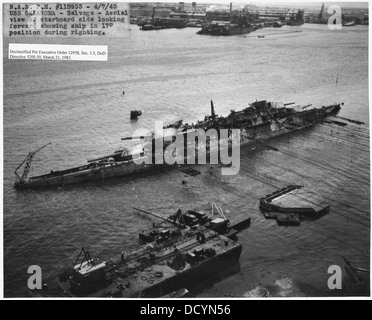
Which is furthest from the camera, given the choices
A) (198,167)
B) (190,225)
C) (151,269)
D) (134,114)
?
(134,114)

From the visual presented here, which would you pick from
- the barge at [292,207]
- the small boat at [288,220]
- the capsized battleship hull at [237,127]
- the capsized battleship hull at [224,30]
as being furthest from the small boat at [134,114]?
the capsized battleship hull at [224,30]

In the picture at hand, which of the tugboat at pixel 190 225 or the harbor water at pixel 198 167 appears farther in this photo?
the tugboat at pixel 190 225

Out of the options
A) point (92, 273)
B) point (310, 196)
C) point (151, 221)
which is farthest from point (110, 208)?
point (310, 196)

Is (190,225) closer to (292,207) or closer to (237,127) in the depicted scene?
(292,207)

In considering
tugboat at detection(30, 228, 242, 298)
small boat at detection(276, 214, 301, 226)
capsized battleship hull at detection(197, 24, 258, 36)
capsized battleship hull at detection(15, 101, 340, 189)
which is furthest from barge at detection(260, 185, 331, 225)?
capsized battleship hull at detection(197, 24, 258, 36)

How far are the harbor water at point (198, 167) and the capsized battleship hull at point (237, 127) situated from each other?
1132 mm

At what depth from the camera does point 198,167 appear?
4909 centimetres

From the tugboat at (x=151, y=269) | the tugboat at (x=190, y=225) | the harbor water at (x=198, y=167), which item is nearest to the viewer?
the tugboat at (x=151, y=269)

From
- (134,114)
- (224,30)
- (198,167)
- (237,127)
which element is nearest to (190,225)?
(198,167)

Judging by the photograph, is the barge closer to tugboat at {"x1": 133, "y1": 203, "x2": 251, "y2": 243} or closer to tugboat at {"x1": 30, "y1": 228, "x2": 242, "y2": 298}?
tugboat at {"x1": 133, "y1": 203, "x2": 251, "y2": 243}

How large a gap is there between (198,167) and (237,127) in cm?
1250

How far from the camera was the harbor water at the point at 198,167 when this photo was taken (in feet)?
108

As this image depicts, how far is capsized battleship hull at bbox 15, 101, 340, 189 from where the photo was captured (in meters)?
45.2

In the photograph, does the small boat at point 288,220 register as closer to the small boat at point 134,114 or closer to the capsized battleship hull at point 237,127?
the capsized battleship hull at point 237,127
